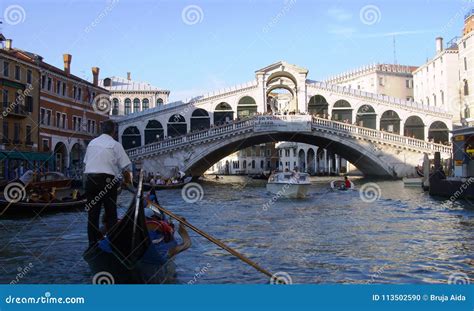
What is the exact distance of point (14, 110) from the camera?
1919 cm

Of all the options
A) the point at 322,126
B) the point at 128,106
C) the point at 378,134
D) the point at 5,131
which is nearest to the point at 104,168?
the point at 5,131

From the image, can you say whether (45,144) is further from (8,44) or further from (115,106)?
Answer: (115,106)

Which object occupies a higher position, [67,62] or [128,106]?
[67,62]

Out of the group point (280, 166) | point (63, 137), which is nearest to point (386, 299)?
point (63, 137)

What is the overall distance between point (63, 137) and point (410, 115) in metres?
18.1

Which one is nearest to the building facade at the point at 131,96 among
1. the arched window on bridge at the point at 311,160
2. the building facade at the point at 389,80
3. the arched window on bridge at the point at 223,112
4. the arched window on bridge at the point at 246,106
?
the arched window on bridge at the point at 223,112

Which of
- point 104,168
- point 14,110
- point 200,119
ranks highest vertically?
point 200,119

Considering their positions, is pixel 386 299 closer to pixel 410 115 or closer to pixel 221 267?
pixel 221 267

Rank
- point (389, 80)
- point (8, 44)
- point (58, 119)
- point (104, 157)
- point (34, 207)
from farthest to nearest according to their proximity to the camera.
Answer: point (389, 80)
point (58, 119)
point (8, 44)
point (34, 207)
point (104, 157)

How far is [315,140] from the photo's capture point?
90.5 ft

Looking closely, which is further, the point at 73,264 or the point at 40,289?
the point at 73,264

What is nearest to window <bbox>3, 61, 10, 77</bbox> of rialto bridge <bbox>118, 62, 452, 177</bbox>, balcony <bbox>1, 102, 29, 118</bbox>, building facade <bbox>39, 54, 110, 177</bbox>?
balcony <bbox>1, 102, 29, 118</bbox>

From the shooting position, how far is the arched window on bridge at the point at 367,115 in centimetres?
2908

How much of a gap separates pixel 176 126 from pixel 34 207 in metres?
18.7
